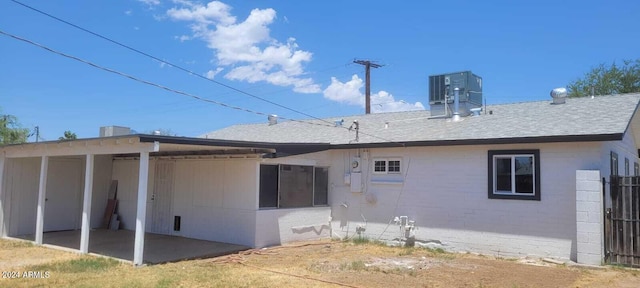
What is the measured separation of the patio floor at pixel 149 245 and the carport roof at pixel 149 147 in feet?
7.42

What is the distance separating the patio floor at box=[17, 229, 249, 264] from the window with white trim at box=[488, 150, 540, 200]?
20.1 ft

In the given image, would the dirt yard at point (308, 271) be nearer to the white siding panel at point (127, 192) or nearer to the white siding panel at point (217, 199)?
the white siding panel at point (217, 199)

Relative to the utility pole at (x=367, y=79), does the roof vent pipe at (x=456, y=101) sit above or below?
below

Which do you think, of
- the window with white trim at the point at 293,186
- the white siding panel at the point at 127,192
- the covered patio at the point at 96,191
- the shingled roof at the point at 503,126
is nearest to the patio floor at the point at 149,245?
the covered patio at the point at 96,191

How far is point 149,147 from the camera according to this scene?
9.29 m

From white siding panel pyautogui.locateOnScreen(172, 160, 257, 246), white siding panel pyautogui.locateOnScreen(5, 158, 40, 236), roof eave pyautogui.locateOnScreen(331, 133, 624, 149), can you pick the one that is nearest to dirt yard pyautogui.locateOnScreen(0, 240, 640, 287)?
white siding panel pyautogui.locateOnScreen(172, 160, 257, 246)

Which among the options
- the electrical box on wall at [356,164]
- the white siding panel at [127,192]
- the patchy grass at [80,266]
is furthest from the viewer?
the white siding panel at [127,192]

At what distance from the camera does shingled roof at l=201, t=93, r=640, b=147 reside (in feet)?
32.5

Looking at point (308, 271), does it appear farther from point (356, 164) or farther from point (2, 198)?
point (2, 198)

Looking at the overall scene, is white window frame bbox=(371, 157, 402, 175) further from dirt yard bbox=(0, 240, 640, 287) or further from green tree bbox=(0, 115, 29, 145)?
green tree bbox=(0, 115, 29, 145)

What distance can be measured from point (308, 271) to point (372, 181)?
477cm

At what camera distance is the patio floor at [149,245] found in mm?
10297

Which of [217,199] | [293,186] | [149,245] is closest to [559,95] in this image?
[293,186]

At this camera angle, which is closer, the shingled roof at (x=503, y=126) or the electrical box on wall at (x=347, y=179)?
the shingled roof at (x=503, y=126)
